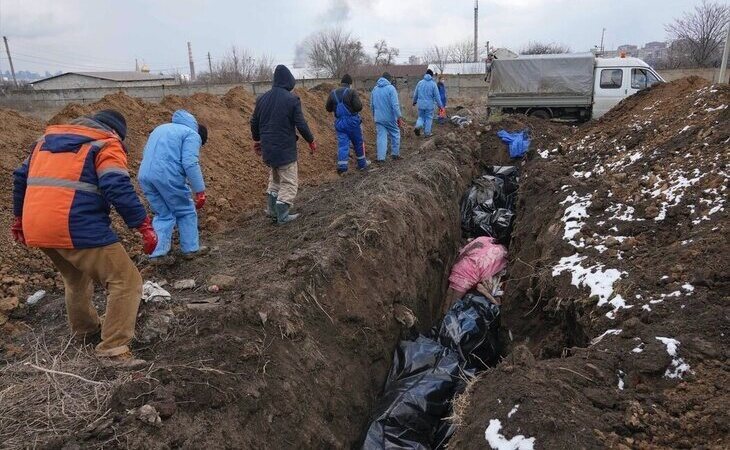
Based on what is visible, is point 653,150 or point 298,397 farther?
point 653,150

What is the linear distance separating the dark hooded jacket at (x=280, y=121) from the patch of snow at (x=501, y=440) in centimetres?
404

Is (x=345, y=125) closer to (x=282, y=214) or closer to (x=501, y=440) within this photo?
(x=282, y=214)

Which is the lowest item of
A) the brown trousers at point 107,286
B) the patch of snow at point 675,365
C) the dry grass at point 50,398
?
the dry grass at point 50,398

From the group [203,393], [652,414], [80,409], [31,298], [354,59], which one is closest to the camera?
[652,414]

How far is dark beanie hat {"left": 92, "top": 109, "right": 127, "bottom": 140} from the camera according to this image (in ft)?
10.4

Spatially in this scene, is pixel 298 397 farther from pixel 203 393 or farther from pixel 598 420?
pixel 598 420

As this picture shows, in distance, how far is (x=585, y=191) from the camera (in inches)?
225

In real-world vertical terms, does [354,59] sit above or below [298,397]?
above

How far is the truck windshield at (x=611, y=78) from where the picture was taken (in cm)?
1380

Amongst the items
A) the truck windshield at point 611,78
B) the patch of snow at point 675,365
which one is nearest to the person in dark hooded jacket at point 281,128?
the patch of snow at point 675,365

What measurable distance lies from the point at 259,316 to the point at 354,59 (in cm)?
3970

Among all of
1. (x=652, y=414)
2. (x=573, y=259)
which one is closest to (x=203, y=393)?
(x=652, y=414)

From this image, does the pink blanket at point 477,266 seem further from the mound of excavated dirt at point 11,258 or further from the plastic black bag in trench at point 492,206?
the mound of excavated dirt at point 11,258

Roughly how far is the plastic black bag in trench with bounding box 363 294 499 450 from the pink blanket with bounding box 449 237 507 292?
4.11ft
